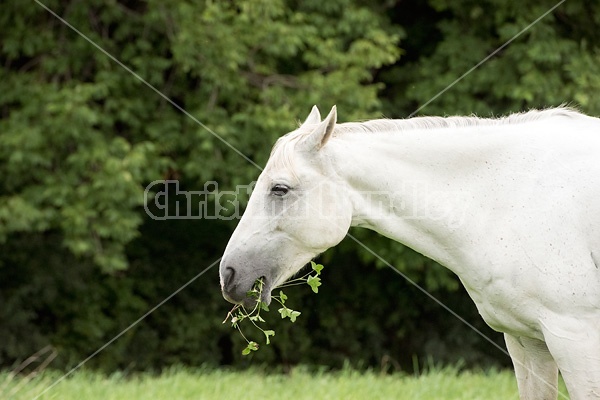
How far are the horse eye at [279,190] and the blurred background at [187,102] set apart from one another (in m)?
5.33

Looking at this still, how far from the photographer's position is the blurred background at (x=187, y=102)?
30.3ft

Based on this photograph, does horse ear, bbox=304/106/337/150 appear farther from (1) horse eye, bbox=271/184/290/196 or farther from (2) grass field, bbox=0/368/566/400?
(2) grass field, bbox=0/368/566/400

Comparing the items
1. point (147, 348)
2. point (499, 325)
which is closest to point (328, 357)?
point (147, 348)

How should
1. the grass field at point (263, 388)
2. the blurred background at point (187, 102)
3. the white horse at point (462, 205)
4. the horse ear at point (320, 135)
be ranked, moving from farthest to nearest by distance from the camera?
the blurred background at point (187, 102) < the grass field at point (263, 388) < the horse ear at point (320, 135) < the white horse at point (462, 205)

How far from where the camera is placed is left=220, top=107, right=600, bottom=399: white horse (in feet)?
11.6

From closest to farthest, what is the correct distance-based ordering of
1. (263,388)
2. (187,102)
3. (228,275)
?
(228,275), (263,388), (187,102)

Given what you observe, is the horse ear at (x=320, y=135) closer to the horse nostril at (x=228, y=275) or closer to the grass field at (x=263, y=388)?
the horse nostril at (x=228, y=275)

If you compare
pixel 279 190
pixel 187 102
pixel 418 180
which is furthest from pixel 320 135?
pixel 187 102

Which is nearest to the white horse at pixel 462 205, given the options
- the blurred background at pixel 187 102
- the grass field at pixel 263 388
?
the grass field at pixel 263 388

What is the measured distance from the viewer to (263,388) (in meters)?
6.45

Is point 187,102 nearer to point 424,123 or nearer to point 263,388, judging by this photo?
point 263,388

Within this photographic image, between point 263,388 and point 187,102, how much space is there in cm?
490

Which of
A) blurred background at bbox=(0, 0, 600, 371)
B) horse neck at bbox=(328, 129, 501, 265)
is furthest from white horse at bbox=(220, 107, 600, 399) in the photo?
blurred background at bbox=(0, 0, 600, 371)

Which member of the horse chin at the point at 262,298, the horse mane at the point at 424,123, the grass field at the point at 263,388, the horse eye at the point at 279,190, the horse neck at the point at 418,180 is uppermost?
the horse mane at the point at 424,123
